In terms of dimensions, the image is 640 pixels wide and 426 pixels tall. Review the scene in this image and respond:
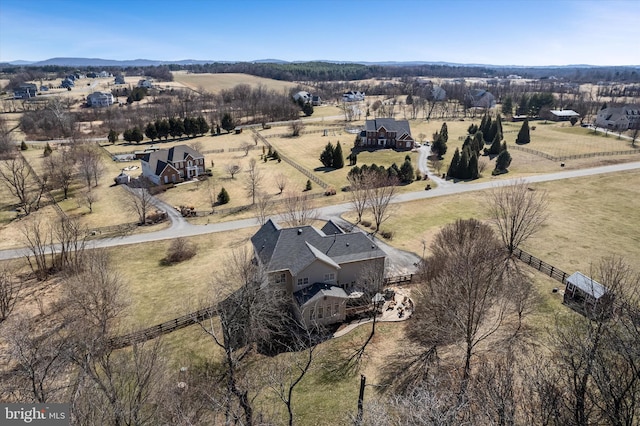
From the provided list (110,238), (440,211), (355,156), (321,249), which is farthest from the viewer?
(355,156)

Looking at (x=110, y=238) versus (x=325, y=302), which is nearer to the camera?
(x=325, y=302)

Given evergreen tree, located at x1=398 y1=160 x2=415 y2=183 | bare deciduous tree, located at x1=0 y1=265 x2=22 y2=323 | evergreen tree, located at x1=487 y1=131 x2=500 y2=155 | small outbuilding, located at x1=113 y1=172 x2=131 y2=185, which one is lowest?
bare deciduous tree, located at x1=0 y1=265 x2=22 y2=323

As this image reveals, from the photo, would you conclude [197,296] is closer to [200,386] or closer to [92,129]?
[200,386]

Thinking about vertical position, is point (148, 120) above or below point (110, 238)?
above

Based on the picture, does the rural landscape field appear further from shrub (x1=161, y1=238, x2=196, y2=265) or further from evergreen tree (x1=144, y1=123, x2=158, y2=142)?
evergreen tree (x1=144, y1=123, x2=158, y2=142)

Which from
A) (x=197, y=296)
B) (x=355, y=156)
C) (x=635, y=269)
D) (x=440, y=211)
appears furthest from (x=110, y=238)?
(x=635, y=269)

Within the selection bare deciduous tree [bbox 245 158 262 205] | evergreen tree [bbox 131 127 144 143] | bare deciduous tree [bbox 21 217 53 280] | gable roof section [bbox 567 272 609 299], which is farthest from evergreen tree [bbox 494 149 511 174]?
evergreen tree [bbox 131 127 144 143]

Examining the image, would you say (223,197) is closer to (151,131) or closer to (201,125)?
(151,131)
